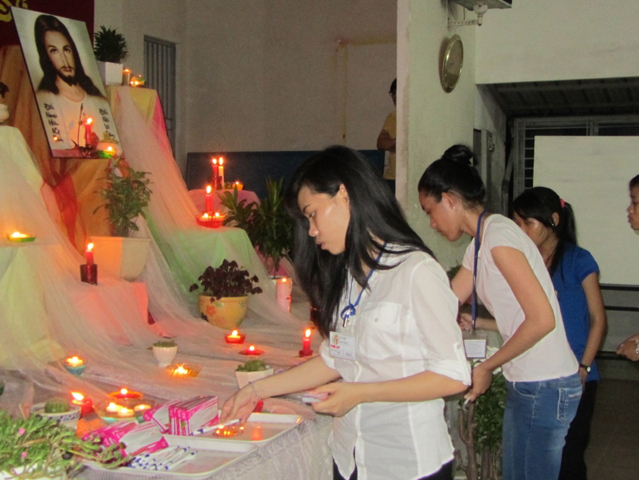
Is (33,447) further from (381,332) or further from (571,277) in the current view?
(571,277)

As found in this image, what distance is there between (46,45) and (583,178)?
157 inches

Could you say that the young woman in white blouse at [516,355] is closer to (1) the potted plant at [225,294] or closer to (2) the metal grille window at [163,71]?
(1) the potted plant at [225,294]

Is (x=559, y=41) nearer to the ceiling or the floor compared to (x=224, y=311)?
nearer to the ceiling

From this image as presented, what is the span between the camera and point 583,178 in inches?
243

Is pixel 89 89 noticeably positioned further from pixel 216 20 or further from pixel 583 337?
pixel 216 20

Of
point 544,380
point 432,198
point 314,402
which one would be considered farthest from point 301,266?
point 544,380

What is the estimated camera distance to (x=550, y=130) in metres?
7.57

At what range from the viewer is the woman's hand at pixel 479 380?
2.17m

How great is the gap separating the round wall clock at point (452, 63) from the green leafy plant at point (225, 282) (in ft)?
6.45

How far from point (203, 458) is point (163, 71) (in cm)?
811

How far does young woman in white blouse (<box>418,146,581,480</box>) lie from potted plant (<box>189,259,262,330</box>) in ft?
9.28

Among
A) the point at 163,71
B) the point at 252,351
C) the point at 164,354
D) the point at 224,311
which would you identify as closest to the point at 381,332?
the point at 164,354

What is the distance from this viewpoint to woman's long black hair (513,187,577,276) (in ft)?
9.36

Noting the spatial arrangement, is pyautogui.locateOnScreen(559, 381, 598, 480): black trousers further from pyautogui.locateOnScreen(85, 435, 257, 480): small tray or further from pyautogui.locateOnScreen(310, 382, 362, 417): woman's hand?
pyautogui.locateOnScreen(310, 382, 362, 417): woman's hand
